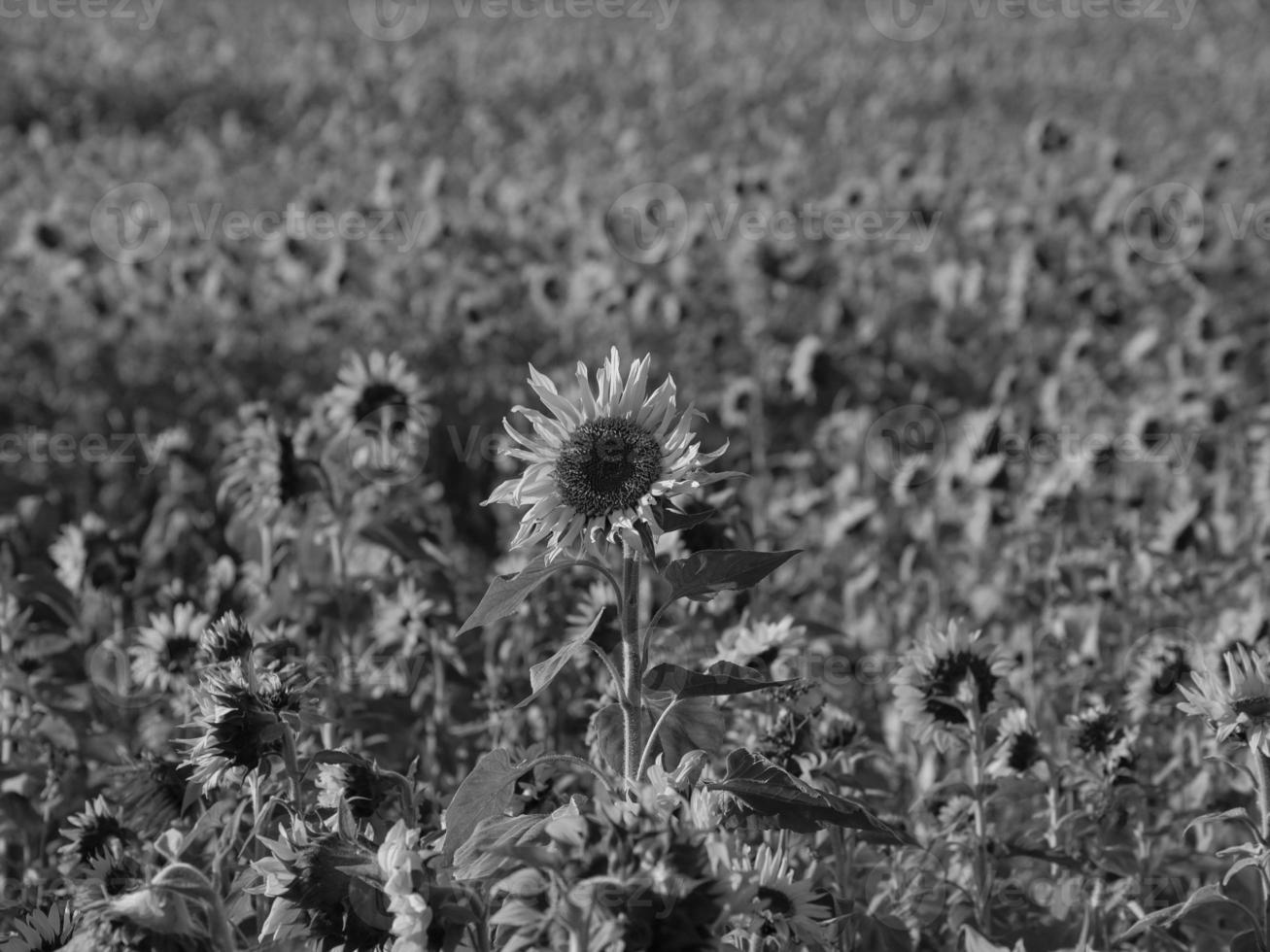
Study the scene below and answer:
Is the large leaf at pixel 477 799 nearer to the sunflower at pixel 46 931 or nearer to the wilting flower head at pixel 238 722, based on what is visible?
the wilting flower head at pixel 238 722

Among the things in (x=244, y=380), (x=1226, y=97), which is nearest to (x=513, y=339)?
(x=244, y=380)

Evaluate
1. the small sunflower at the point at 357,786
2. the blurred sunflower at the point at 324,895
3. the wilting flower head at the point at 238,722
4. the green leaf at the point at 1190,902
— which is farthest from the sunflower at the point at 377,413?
the green leaf at the point at 1190,902

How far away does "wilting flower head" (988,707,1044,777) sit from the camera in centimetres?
306

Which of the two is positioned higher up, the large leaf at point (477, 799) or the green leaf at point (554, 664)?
the green leaf at point (554, 664)

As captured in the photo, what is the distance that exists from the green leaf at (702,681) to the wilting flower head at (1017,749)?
966 millimetres

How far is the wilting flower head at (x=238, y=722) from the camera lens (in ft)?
7.64

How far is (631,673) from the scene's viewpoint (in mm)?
2289

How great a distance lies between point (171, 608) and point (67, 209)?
507cm

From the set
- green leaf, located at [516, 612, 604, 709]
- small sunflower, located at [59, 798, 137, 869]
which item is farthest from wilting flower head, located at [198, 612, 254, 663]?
green leaf, located at [516, 612, 604, 709]

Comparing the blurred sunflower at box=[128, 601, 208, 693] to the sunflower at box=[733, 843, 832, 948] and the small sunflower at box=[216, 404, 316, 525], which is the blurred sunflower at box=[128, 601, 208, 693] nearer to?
the small sunflower at box=[216, 404, 316, 525]

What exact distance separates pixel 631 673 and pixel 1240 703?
3.56ft

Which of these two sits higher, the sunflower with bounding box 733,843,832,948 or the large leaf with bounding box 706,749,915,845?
the large leaf with bounding box 706,749,915,845

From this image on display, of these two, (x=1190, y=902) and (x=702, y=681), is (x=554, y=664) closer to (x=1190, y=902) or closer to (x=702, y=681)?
(x=702, y=681)

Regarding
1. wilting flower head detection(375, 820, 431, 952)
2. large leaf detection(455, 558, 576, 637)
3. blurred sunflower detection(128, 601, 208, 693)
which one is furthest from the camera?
blurred sunflower detection(128, 601, 208, 693)
